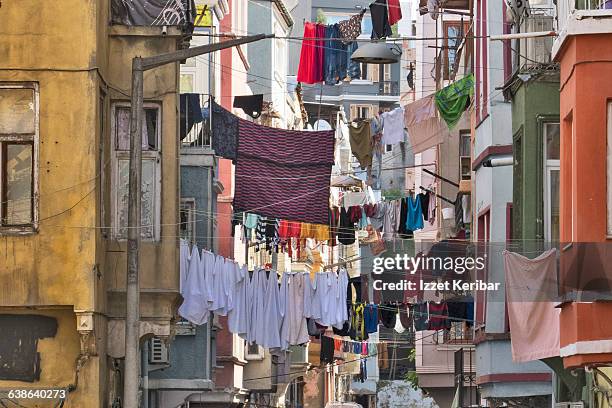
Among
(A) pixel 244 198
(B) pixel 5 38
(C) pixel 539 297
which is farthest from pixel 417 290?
(A) pixel 244 198

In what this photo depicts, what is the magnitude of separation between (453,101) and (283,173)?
472 cm

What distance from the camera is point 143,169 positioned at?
27.5 m

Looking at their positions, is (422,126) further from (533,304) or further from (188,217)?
(533,304)

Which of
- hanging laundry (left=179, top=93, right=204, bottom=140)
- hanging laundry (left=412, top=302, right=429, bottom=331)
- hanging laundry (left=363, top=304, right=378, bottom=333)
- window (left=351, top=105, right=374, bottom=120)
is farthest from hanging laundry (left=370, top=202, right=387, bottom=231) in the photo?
window (left=351, top=105, right=374, bottom=120)

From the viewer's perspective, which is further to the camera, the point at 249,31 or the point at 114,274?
the point at 249,31

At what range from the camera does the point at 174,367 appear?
40719mm

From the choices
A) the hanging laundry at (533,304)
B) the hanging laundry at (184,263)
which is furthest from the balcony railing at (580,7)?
the hanging laundry at (184,263)

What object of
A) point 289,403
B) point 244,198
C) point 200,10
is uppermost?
point 200,10

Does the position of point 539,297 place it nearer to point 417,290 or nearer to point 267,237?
point 417,290

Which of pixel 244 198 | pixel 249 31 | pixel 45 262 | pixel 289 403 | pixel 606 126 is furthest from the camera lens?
pixel 289 403

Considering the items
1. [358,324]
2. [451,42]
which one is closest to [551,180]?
[358,324]

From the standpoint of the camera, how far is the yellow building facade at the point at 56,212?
2578cm

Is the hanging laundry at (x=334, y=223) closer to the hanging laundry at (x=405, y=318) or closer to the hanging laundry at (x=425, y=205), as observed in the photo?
the hanging laundry at (x=425, y=205)

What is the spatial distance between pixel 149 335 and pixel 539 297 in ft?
21.7
